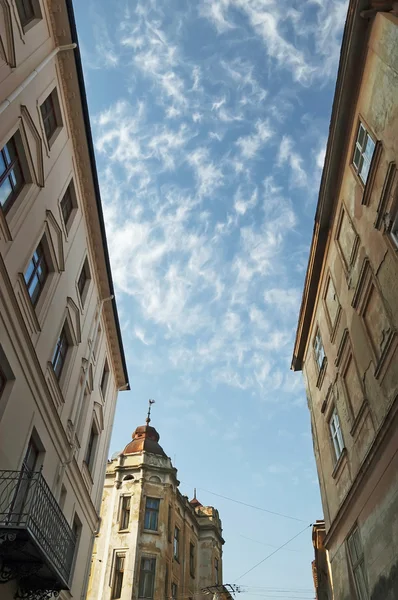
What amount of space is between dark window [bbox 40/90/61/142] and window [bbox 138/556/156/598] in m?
25.7

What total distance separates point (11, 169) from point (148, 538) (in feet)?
86.5

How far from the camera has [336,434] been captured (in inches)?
621

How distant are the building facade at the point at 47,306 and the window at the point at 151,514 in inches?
575

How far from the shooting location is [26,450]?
11.4 metres

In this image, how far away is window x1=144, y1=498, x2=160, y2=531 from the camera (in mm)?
31453

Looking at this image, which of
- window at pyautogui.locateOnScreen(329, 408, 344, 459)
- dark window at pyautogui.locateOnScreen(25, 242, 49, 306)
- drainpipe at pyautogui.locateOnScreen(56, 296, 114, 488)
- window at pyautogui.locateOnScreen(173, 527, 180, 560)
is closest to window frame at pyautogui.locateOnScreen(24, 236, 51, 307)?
dark window at pyautogui.locateOnScreen(25, 242, 49, 306)

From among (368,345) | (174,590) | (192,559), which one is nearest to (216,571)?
(192,559)

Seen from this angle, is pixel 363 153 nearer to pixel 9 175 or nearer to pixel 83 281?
pixel 9 175

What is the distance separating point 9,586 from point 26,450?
274cm

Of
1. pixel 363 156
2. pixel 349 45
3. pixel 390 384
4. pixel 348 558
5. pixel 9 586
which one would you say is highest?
pixel 349 45

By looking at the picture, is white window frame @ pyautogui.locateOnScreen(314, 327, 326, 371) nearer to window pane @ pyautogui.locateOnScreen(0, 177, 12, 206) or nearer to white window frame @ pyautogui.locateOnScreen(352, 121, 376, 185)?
white window frame @ pyautogui.locateOnScreen(352, 121, 376, 185)

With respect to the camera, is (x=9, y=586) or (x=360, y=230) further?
(x=360, y=230)

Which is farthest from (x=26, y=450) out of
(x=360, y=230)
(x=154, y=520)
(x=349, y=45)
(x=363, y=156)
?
(x=154, y=520)

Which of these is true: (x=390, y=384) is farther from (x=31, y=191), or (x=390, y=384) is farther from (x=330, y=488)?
(x=31, y=191)
